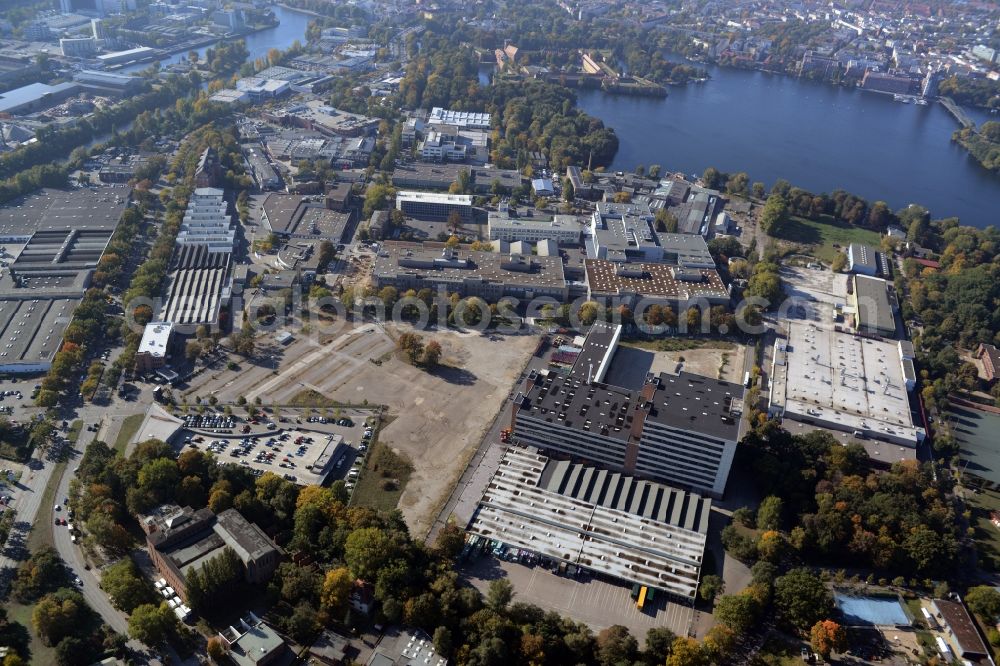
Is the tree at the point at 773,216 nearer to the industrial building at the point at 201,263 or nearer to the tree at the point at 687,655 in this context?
the industrial building at the point at 201,263

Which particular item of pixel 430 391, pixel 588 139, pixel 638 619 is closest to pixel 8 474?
pixel 430 391

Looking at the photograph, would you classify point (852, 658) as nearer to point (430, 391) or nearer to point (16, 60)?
point (430, 391)

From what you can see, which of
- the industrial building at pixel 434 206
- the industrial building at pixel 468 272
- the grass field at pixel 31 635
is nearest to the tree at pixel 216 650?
the grass field at pixel 31 635

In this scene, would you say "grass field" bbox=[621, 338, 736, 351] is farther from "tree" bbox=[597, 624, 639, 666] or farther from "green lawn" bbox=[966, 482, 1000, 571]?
"tree" bbox=[597, 624, 639, 666]

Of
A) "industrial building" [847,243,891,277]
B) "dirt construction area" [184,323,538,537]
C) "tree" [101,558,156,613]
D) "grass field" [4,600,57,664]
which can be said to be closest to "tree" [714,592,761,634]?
"dirt construction area" [184,323,538,537]

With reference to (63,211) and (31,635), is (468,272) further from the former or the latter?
(63,211)

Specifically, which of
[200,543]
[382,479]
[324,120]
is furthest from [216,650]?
[324,120]
